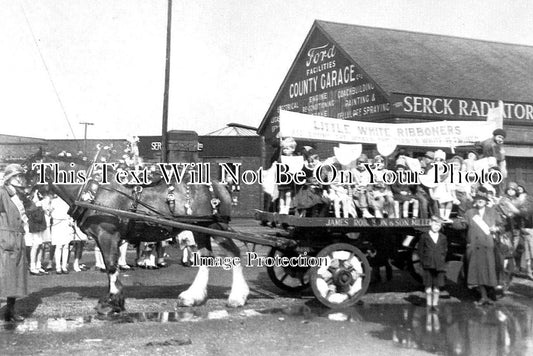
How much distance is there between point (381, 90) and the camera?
17.6 meters

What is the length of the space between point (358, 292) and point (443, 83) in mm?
12241

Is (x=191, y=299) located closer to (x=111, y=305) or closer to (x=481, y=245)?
(x=111, y=305)

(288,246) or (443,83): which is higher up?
(443,83)

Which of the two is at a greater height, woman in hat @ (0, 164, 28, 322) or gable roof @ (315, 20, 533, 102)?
gable roof @ (315, 20, 533, 102)

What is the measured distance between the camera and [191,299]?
8.41 metres

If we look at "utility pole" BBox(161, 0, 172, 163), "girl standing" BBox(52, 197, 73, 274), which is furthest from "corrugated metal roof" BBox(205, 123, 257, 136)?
"girl standing" BBox(52, 197, 73, 274)

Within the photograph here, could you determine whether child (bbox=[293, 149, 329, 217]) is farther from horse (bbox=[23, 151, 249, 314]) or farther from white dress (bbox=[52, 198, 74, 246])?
white dress (bbox=[52, 198, 74, 246])

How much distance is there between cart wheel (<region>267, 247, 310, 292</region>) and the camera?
364 inches

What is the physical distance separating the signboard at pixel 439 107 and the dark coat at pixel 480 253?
27.6ft

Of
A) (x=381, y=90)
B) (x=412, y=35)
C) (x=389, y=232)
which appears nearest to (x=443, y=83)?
(x=381, y=90)

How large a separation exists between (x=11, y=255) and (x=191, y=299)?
2476 millimetres

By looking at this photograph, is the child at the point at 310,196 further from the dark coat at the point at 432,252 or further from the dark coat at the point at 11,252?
the dark coat at the point at 11,252

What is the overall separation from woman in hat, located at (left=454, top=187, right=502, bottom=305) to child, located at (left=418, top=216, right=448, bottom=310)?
1.73 feet

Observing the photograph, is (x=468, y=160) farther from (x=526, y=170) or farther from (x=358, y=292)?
(x=526, y=170)
